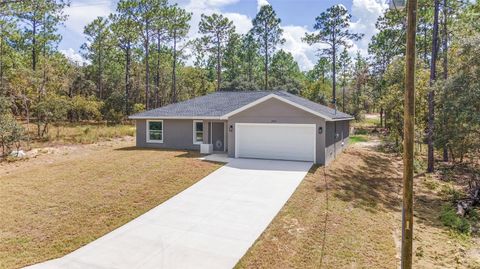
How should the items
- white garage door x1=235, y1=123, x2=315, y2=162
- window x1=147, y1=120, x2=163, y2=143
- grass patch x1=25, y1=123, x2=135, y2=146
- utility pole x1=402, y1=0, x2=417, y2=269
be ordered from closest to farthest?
utility pole x1=402, y1=0, x2=417, y2=269 < white garage door x1=235, y1=123, x2=315, y2=162 < window x1=147, y1=120, x2=163, y2=143 < grass patch x1=25, y1=123, x2=135, y2=146

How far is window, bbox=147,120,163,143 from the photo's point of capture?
21219mm

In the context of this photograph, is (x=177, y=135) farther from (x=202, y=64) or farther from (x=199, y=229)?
(x=202, y=64)

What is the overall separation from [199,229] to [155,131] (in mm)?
13433

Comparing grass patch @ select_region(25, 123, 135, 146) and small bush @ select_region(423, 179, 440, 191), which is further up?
grass patch @ select_region(25, 123, 135, 146)

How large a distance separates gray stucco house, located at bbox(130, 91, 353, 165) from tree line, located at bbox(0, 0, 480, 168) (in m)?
5.53

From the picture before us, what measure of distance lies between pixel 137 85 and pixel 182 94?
8.63 meters

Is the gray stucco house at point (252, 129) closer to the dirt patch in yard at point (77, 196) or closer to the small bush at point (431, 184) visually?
the dirt patch in yard at point (77, 196)

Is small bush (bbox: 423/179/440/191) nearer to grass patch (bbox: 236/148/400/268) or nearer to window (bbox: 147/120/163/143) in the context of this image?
grass patch (bbox: 236/148/400/268)

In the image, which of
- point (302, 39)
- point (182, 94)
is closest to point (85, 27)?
point (182, 94)

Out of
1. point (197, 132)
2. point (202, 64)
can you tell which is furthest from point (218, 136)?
point (202, 64)

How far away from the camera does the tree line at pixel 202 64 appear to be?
18.4m

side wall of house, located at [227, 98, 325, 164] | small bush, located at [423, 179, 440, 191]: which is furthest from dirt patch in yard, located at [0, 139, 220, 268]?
small bush, located at [423, 179, 440, 191]

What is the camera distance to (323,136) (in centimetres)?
1623

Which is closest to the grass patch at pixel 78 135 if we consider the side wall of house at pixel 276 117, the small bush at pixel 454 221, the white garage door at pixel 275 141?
the side wall of house at pixel 276 117
